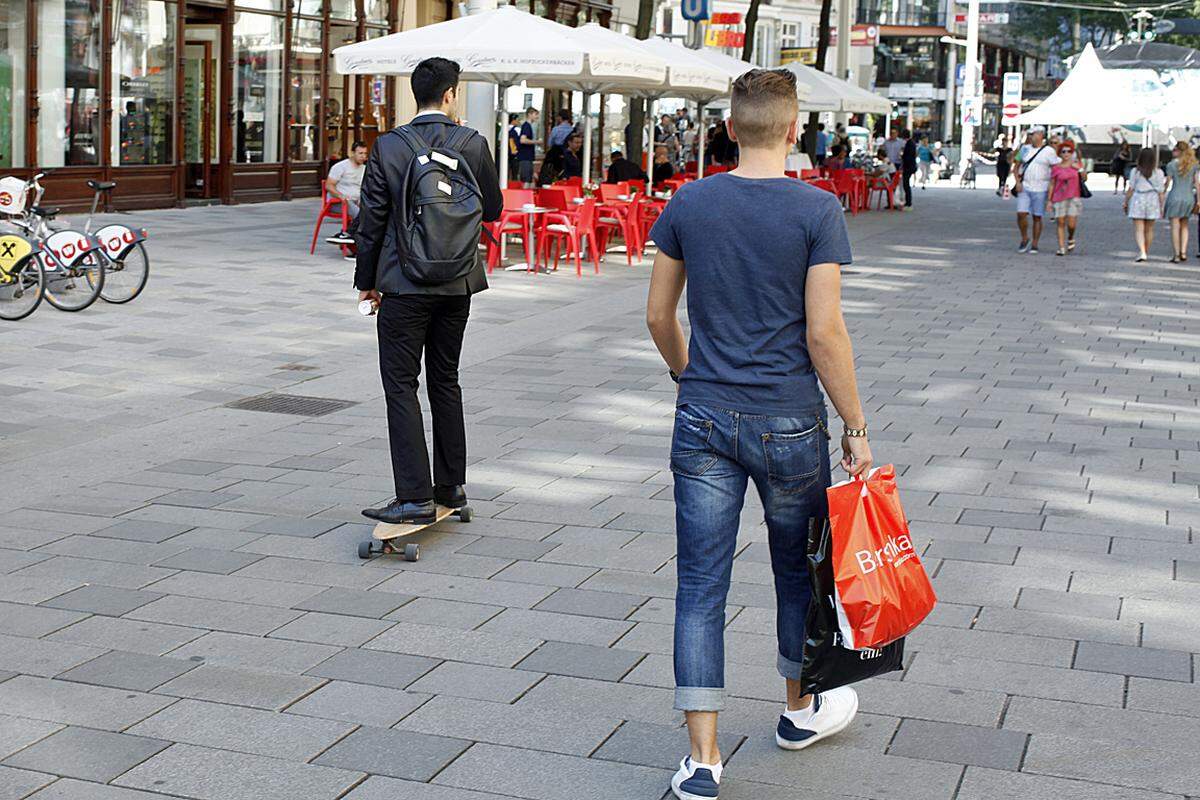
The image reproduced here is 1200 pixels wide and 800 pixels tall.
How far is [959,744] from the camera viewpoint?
4336mm

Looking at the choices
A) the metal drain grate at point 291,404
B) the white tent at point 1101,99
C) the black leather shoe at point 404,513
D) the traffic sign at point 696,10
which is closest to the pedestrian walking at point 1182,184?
the white tent at point 1101,99

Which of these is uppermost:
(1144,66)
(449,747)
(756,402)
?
(1144,66)

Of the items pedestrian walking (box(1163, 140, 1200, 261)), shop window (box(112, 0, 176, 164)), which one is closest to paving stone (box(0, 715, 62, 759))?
pedestrian walking (box(1163, 140, 1200, 261))

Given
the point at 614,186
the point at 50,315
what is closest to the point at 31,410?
the point at 50,315

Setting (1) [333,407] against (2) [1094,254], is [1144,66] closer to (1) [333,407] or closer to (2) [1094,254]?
(2) [1094,254]

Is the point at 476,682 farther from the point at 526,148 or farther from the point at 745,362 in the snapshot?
the point at 526,148

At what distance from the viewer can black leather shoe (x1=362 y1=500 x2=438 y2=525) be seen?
6152 millimetres

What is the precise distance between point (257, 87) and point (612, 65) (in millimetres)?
9564

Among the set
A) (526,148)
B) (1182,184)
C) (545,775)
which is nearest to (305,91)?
(526,148)

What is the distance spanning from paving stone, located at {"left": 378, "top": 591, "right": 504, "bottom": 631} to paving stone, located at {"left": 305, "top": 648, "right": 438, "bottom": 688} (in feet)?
1.17

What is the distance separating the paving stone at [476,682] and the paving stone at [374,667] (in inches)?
1.8

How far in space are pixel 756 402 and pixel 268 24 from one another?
22.7 metres

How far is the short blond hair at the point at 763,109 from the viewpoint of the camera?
377 cm

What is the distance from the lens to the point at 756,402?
381 centimetres
